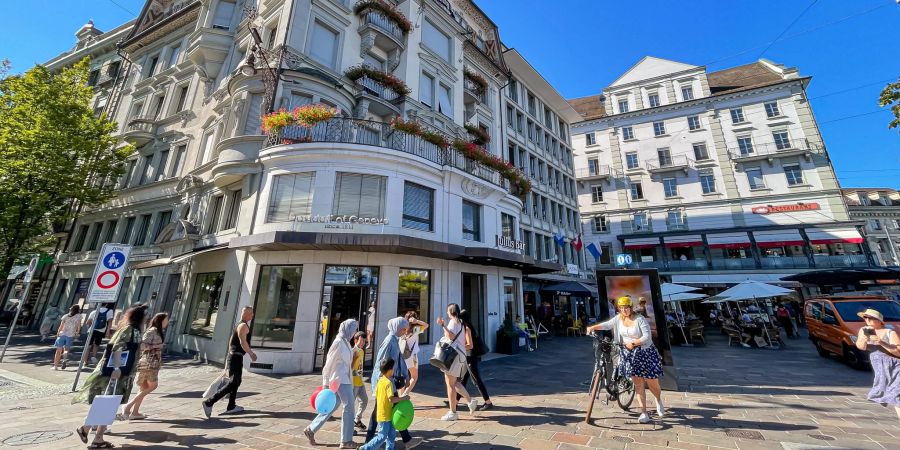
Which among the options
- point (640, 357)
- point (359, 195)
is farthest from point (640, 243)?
point (640, 357)

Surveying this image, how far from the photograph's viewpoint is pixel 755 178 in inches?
1299

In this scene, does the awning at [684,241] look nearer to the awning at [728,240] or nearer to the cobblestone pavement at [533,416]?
the awning at [728,240]

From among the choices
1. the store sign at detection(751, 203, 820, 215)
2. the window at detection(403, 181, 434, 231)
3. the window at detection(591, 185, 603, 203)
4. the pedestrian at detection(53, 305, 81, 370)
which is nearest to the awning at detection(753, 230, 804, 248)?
the store sign at detection(751, 203, 820, 215)

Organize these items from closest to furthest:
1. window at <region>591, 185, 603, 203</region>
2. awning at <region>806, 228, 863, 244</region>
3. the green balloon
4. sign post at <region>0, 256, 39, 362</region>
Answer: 1. the green balloon
2. sign post at <region>0, 256, 39, 362</region>
3. awning at <region>806, 228, 863, 244</region>
4. window at <region>591, 185, 603, 203</region>

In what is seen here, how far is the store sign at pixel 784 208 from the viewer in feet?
99.4

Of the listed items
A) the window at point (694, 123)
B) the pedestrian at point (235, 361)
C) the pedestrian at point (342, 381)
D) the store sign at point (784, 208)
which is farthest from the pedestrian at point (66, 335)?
the window at point (694, 123)

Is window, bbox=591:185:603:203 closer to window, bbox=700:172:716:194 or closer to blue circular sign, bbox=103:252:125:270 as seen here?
window, bbox=700:172:716:194

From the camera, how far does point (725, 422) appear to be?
17.8 ft

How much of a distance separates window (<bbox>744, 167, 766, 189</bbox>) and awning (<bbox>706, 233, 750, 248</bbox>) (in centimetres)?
531

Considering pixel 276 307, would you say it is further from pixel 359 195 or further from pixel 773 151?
pixel 773 151

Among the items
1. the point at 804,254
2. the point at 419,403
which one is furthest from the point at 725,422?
the point at 804,254

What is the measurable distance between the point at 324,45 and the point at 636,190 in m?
35.3

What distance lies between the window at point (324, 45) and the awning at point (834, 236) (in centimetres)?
4077

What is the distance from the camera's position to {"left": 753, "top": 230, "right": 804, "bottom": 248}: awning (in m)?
29.9
